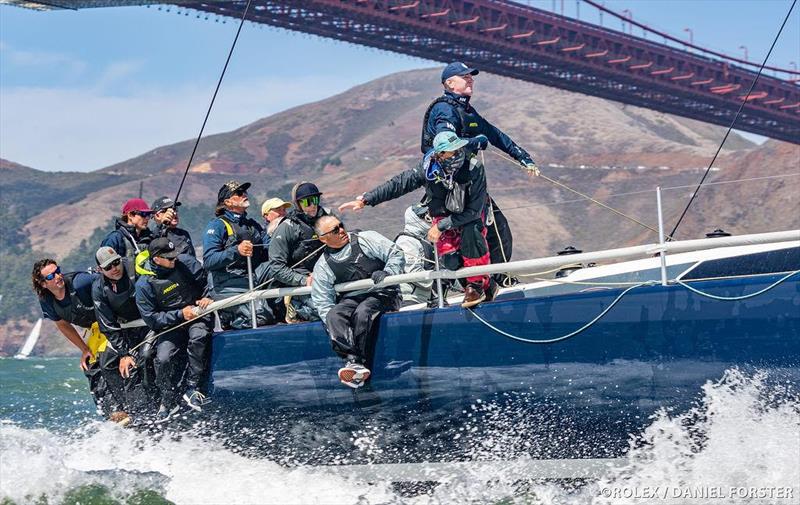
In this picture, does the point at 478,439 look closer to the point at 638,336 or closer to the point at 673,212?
the point at 638,336

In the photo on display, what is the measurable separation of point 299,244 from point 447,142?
1421 mm

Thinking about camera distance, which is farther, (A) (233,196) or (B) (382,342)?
(A) (233,196)

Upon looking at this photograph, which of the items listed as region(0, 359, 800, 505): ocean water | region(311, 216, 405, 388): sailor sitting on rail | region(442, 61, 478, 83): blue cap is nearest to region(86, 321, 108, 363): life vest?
region(0, 359, 800, 505): ocean water

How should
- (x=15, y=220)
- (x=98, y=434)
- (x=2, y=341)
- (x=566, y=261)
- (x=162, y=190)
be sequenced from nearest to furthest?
1. (x=566, y=261)
2. (x=98, y=434)
3. (x=2, y=341)
4. (x=15, y=220)
5. (x=162, y=190)

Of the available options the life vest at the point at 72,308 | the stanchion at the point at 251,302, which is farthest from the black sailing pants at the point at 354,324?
the life vest at the point at 72,308

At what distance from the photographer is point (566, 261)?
5629mm

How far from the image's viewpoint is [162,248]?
7195 mm

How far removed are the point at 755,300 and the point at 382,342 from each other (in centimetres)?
209

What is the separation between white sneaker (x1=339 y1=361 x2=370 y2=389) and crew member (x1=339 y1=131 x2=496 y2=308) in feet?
2.37

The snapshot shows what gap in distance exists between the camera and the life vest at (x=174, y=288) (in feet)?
24.2

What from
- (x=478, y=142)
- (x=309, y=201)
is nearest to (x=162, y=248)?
(x=309, y=201)

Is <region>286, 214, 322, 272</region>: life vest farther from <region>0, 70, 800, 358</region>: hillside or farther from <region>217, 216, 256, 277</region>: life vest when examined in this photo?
<region>0, 70, 800, 358</region>: hillside

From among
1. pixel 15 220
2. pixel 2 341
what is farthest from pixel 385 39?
pixel 15 220

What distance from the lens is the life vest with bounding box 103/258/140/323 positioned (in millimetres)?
7664
